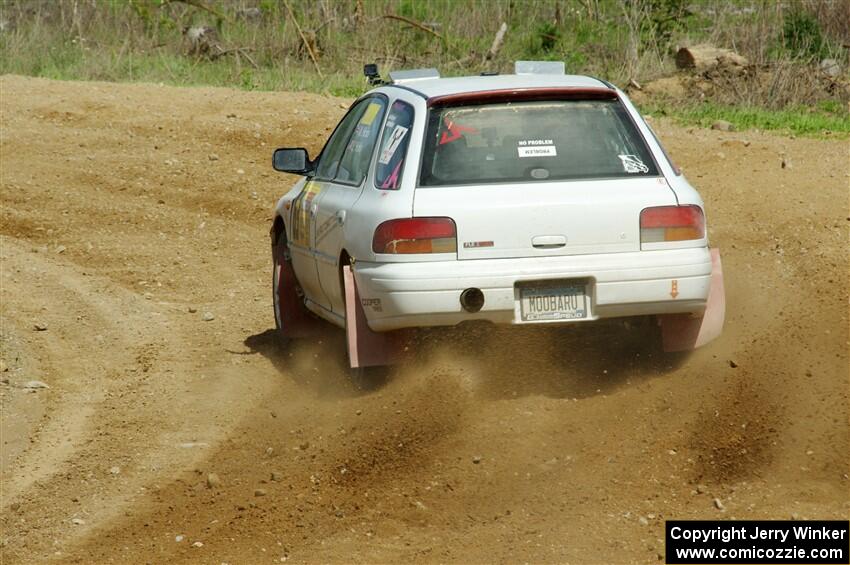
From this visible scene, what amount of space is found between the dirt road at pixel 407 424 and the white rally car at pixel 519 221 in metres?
0.47

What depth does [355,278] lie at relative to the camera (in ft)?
23.6

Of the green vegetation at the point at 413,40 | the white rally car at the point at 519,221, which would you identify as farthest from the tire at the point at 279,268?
the green vegetation at the point at 413,40

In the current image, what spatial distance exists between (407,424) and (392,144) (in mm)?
1494

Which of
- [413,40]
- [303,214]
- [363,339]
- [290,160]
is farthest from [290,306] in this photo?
[413,40]

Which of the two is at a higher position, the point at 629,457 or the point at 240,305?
the point at 629,457

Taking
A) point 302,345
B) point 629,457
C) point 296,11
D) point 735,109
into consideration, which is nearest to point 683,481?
point 629,457

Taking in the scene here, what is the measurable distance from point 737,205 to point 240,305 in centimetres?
443

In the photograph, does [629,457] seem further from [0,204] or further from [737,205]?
[0,204]

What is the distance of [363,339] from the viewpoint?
7262mm

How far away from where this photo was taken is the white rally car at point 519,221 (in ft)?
22.4

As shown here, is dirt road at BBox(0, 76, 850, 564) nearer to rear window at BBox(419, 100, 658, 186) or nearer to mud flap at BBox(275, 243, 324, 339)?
mud flap at BBox(275, 243, 324, 339)

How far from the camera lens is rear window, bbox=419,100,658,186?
7062 millimetres

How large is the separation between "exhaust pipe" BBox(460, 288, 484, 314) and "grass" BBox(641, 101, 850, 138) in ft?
29.4

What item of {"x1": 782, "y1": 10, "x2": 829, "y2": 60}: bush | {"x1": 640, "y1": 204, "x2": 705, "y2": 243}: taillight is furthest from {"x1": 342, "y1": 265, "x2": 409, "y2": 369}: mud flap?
{"x1": 782, "y1": 10, "x2": 829, "y2": 60}: bush
